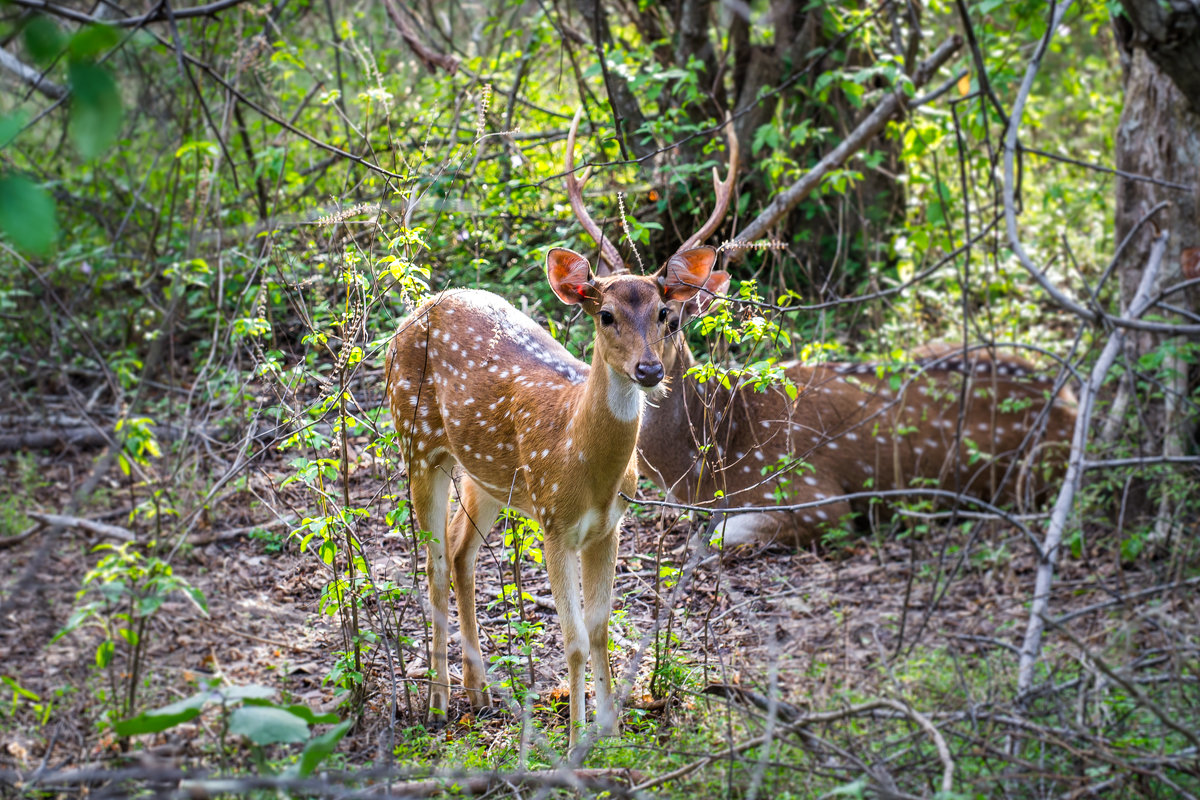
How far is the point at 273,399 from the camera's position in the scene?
6.71 m

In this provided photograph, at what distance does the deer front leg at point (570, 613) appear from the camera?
4.04 meters

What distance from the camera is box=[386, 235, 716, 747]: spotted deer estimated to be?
4.08 metres

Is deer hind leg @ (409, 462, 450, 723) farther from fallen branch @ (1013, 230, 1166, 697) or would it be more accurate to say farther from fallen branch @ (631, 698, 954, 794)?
fallen branch @ (1013, 230, 1166, 697)

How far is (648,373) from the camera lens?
383 centimetres

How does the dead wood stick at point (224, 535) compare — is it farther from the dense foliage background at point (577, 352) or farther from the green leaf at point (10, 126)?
the green leaf at point (10, 126)

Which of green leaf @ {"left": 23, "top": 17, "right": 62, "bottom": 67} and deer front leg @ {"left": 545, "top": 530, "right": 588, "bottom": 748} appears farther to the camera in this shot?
deer front leg @ {"left": 545, "top": 530, "right": 588, "bottom": 748}

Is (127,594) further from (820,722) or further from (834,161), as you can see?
(834,161)

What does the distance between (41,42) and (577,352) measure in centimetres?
557

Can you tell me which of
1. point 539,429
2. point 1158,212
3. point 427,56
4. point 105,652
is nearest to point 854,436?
point 1158,212

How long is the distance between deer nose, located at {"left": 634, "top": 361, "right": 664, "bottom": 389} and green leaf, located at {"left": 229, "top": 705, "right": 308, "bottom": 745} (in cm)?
176

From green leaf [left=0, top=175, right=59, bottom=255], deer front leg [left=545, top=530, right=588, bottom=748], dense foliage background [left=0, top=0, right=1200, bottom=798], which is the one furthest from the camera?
deer front leg [left=545, top=530, right=588, bottom=748]

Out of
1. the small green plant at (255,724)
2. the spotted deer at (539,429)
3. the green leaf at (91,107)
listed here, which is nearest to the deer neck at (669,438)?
the spotted deer at (539,429)

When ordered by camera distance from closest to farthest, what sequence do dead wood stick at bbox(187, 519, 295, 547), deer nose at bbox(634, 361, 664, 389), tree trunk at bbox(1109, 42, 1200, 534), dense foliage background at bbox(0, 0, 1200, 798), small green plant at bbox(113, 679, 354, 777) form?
small green plant at bbox(113, 679, 354, 777), dense foliage background at bbox(0, 0, 1200, 798), deer nose at bbox(634, 361, 664, 389), tree trunk at bbox(1109, 42, 1200, 534), dead wood stick at bbox(187, 519, 295, 547)

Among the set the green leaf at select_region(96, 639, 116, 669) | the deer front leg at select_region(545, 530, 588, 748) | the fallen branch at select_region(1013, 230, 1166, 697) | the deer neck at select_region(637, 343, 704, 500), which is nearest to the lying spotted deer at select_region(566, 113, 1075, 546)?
the deer neck at select_region(637, 343, 704, 500)
